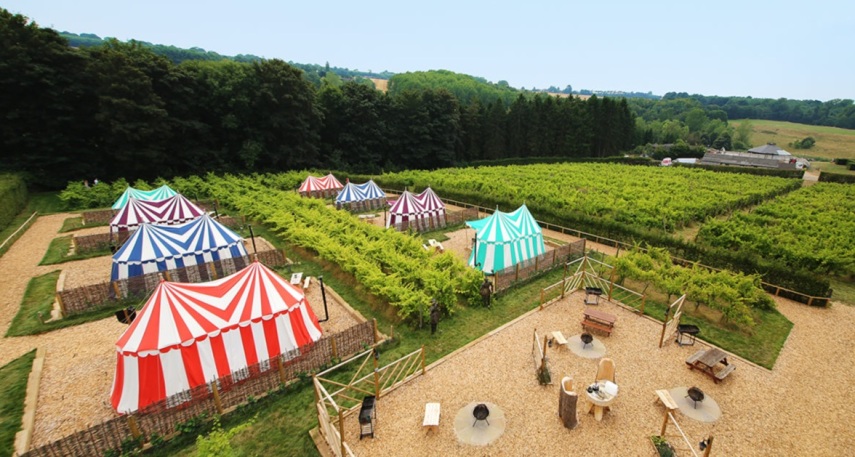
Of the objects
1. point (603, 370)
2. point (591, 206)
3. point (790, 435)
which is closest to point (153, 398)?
point (603, 370)

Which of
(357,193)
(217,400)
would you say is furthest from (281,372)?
(357,193)

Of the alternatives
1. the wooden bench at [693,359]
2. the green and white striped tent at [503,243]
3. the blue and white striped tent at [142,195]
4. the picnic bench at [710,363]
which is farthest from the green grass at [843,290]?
the blue and white striped tent at [142,195]

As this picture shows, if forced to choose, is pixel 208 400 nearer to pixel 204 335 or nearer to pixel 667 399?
pixel 204 335

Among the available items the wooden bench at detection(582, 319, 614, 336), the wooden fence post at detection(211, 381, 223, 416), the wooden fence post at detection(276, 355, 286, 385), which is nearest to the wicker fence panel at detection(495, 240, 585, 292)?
the wooden bench at detection(582, 319, 614, 336)

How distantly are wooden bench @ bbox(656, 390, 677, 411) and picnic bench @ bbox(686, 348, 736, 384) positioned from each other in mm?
1887

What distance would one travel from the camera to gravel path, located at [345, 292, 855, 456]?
7.77 metres

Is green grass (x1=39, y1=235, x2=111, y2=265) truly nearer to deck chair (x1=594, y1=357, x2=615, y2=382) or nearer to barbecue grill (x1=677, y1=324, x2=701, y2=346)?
deck chair (x1=594, y1=357, x2=615, y2=382)

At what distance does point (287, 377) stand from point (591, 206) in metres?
23.4

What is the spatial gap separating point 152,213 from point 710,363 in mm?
27278

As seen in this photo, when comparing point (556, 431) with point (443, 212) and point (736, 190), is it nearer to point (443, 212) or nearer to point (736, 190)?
point (443, 212)

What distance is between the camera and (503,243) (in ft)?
52.3

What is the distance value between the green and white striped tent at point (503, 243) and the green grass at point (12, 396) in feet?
48.1

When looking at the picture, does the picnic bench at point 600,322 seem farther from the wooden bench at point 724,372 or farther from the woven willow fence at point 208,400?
the woven willow fence at point 208,400

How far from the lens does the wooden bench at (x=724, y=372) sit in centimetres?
953
